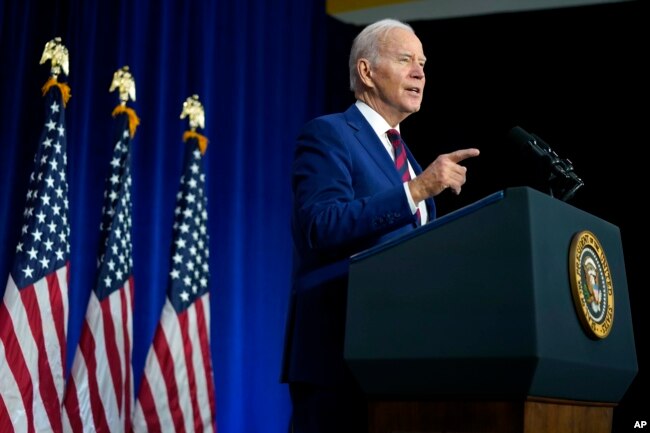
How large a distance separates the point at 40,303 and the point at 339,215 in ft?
8.17

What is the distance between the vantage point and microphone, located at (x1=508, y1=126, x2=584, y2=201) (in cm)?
163

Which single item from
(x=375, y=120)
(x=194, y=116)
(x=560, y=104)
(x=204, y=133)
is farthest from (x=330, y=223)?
(x=560, y=104)

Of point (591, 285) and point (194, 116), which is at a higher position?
point (194, 116)

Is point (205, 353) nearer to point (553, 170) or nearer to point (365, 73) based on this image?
point (365, 73)

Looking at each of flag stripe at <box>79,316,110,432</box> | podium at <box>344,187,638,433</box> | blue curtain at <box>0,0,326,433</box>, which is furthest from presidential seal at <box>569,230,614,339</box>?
blue curtain at <box>0,0,326,433</box>

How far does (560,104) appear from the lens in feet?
17.0

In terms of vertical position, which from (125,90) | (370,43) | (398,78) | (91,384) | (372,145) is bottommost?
(91,384)

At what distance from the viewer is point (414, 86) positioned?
1972mm

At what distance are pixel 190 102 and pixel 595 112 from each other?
2.33 meters

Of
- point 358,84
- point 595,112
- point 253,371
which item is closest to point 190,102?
point 253,371

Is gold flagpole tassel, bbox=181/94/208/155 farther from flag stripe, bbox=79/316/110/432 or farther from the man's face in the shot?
the man's face

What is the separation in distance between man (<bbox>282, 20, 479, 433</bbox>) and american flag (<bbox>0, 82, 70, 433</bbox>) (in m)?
2.24

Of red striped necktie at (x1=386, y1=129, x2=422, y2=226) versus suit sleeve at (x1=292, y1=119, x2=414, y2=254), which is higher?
red striped necktie at (x1=386, y1=129, x2=422, y2=226)

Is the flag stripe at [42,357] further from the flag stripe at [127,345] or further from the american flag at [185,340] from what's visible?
the american flag at [185,340]
